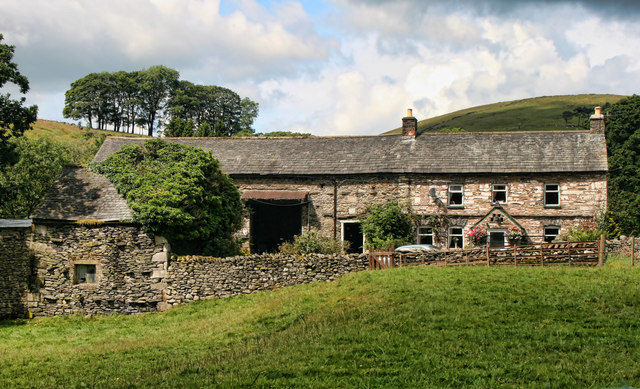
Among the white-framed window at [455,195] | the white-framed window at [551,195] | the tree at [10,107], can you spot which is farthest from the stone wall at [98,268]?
the white-framed window at [551,195]

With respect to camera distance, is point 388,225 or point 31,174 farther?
point 31,174

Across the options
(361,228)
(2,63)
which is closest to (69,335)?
(2,63)

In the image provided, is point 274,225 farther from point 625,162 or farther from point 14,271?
point 625,162

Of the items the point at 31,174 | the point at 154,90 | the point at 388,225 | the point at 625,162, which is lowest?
the point at 388,225

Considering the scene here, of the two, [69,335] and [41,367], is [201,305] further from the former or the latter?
[41,367]

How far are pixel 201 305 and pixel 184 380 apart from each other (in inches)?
451

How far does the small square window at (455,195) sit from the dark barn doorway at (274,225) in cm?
914

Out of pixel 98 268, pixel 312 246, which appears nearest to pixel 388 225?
pixel 312 246

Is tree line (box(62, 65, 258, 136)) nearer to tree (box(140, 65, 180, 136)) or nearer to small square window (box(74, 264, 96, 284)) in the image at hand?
tree (box(140, 65, 180, 136))

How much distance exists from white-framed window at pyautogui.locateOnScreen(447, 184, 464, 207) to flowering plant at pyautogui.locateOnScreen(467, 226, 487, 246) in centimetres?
216

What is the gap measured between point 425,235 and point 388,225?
267 cm

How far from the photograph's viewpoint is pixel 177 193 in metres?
23.7

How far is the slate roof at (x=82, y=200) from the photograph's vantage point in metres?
23.6

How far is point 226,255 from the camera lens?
84.8ft
